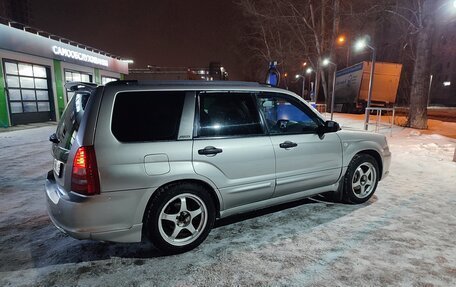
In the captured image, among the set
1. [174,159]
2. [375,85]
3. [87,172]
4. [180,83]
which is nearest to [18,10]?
[375,85]

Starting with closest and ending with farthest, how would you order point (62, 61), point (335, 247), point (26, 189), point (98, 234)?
point (98, 234) < point (335, 247) < point (26, 189) < point (62, 61)

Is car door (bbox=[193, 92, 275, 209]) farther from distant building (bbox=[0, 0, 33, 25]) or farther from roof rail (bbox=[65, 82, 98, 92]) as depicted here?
distant building (bbox=[0, 0, 33, 25])

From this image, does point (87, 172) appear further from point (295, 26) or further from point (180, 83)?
point (295, 26)

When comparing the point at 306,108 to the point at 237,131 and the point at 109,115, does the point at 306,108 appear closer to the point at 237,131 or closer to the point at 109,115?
the point at 237,131

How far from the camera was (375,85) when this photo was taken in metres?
21.9

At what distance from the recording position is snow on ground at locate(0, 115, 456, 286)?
2.81 metres

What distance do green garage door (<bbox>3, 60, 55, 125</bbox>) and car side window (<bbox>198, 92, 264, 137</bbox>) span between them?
16.1m

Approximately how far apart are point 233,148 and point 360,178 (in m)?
2.36

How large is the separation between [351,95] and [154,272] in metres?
24.4

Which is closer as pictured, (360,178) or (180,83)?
(180,83)

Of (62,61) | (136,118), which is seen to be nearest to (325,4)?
(62,61)

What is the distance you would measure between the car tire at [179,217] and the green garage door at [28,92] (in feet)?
53.3

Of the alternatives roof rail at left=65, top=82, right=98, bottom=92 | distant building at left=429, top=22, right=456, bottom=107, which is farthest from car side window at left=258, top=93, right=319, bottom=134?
distant building at left=429, top=22, right=456, bottom=107

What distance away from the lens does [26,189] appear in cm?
548
